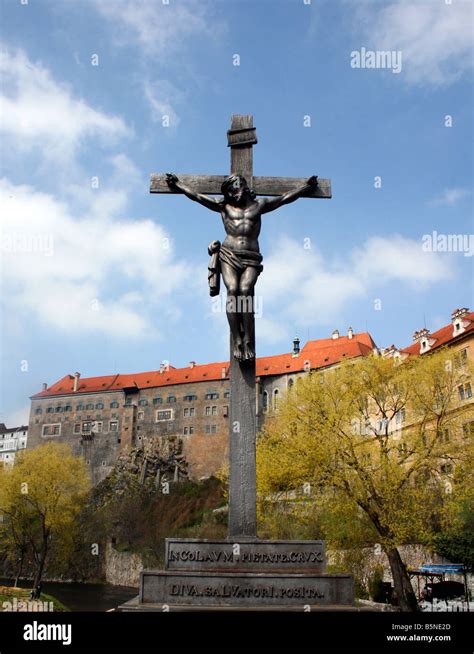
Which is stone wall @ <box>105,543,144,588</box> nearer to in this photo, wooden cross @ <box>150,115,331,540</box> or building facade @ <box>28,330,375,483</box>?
building facade @ <box>28,330,375,483</box>

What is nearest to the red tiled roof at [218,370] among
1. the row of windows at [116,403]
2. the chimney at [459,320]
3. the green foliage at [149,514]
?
the row of windows at [116,403]

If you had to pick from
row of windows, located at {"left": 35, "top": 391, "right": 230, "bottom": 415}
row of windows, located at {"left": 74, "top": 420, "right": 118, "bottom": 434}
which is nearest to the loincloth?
row of windows, located at {"left": 35, "top": 391, "right": 230, "bottom": 415}

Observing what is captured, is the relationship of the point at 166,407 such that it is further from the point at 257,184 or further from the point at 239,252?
the point at 239,252

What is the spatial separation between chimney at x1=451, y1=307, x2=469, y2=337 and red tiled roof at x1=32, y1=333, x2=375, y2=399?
25927mm

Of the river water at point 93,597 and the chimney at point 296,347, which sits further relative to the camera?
the chimney at point 296,347

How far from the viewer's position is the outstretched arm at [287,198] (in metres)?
7.92

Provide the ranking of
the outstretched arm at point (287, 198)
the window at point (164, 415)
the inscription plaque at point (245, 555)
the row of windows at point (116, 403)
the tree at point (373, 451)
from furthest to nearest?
1. the window at point (164, 415)
2. the row of windows at point (116, 403)
3. the tree at point (373, 451)
4. the outstretched arm at point (287, 198)
5. the inscription plaque at point (245, 555)

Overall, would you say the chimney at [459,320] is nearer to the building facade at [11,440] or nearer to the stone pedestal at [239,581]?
the stone pedestal at [239,581]

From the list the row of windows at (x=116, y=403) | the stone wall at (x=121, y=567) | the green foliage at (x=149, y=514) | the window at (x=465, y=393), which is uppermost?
the row of windows at (x=116, y=403)

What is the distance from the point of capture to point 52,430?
93.5 metres

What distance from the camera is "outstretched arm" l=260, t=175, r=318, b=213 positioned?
7918 mm

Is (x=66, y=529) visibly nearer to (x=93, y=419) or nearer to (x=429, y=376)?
(x=429, y=376)

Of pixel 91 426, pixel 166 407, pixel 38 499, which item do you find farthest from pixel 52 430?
pixel 38 499
